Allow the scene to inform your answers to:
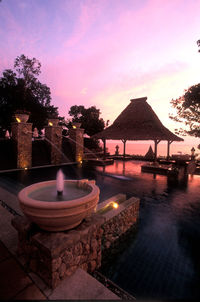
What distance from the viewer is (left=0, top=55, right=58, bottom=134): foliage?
65.3 feet

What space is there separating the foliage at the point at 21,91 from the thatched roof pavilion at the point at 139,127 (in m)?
10.1

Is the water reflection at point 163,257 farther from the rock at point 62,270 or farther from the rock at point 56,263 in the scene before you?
the rock at point 56,263

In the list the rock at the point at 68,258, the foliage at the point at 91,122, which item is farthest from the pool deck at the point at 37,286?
the foliage at the point at 91,122

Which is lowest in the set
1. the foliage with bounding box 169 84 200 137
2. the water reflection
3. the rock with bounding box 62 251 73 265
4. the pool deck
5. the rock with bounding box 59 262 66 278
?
the water reflection

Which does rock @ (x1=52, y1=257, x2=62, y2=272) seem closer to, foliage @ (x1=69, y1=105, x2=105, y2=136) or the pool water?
the pool water

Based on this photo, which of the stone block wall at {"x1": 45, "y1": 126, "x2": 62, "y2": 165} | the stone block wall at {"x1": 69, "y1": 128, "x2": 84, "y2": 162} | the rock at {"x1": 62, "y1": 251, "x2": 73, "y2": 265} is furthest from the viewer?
the stone block wall at {"x1": 69, "y1": 128, "x2": 84, "y2": 162}

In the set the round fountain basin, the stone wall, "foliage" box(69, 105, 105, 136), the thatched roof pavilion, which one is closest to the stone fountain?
the round fountain basin

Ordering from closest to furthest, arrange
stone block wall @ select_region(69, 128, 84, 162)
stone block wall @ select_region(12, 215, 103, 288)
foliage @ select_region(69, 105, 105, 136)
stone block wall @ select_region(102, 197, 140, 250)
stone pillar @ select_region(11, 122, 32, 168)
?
stone block wall @ select_region(12, 215, 103, 288) < stone block wall @ select_region(102, 197, 140, 250) < stone pillar @ select_region(11, 122, 32, 168) < stone block wall @ select_region(69, 128, 84, 162) < foliage @ select_region(69, 105, 105, 136)

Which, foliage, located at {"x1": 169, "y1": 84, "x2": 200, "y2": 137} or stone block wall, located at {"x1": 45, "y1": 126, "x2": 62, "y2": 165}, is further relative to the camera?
stone block wall, located at {"x1": 45, "y1": 126, "x2": 62, "y2": 165}

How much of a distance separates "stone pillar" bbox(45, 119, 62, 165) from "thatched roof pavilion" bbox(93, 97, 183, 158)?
420cm

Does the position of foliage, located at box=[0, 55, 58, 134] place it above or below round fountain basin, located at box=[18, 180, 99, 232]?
above

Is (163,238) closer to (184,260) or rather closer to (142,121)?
(184,260)

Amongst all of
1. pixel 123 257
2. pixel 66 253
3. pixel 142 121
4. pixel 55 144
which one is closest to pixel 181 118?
pixel 142 121

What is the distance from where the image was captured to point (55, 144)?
14.3 m
